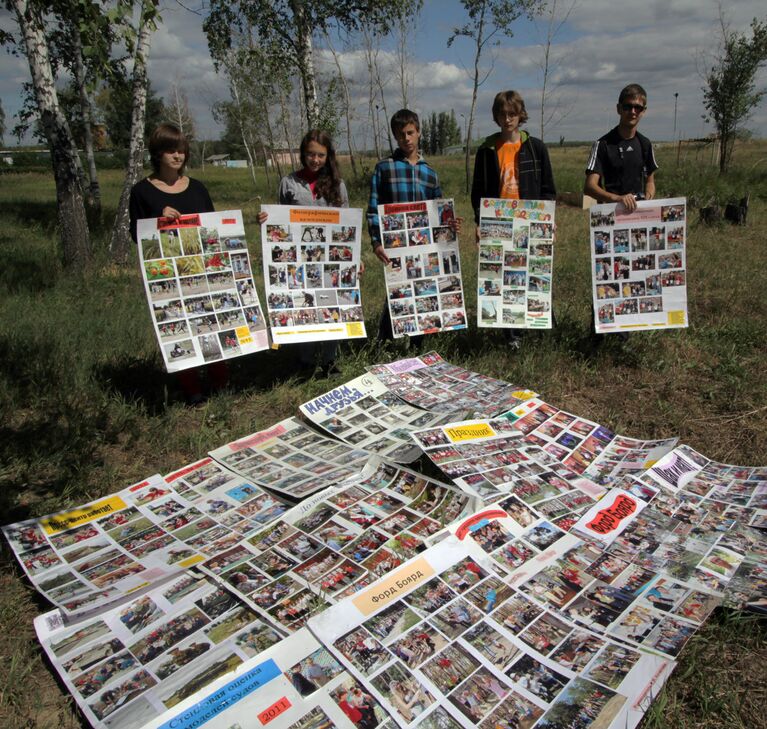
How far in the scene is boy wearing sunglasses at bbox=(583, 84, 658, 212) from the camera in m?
3.93

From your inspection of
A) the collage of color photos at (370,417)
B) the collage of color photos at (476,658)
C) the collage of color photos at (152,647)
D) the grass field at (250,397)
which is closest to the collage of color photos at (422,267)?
the grass field at (250,397)

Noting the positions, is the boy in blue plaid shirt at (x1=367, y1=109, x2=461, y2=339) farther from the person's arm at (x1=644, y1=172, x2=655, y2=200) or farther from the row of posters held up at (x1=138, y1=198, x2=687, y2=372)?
the person's arm at (x1=644, y1=172, x2=655, y2=200)

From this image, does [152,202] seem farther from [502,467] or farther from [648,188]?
[648,188]

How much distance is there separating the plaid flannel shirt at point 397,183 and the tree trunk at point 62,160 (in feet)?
15.3

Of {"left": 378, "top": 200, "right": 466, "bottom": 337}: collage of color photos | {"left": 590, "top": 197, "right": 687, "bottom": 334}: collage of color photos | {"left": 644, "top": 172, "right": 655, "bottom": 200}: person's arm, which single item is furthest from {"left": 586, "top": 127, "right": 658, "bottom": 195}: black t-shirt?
{"left": 378, "top": 200, "right": 466, "bottom": 337}: collage of color photos

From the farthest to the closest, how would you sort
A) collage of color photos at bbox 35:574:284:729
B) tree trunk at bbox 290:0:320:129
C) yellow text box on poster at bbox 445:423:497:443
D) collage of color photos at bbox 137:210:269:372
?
tree trunk at bbox 290:0:320:129 → collage of color photos at bbox 137:210:269:372 → yellow text box on poster at bbox 445:423:497:443 → collage of color photos at bbox 35:574:284:729

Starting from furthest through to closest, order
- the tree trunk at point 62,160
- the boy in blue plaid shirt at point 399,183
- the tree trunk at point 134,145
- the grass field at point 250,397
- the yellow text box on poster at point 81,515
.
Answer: the tree trunk at point 134,145 → the tree trunk at point 62,160 → the boy in blue plaid shirt at point 399,183 → the yellow text box on poster at point 81,515 → the grass field at point 250,397

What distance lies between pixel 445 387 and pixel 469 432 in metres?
0.83

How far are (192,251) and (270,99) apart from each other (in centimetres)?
1819

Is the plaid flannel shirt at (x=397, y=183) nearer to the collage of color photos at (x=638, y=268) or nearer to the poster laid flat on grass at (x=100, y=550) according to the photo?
the collage of color photos at (x=638, y=268)

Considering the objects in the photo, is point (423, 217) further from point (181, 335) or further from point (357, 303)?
point (181, 335)

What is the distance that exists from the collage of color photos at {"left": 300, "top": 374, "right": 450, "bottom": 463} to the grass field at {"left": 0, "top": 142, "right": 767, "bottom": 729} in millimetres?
359

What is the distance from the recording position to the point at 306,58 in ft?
33.7

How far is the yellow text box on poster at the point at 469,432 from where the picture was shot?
295 centimetres
